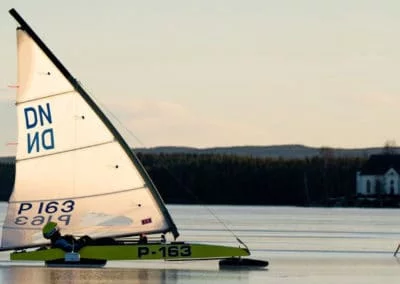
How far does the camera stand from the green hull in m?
48.7

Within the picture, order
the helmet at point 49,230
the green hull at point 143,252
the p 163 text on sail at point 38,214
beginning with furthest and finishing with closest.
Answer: the p 163 text on sail at point 38,214 → the helmet at point 49,230 → the green hull at point 143,252

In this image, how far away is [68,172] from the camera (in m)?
50.3

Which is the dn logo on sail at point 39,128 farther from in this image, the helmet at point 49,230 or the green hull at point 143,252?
the green hull at point 143,252

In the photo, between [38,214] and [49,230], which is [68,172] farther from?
[49,230]

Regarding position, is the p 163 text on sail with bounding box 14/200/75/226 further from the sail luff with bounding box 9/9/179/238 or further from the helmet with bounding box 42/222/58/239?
the sail luff with bounding box 9/9/179/238

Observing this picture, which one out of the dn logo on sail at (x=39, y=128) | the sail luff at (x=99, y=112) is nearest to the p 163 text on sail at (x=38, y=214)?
the dn logo on sail at (x=39, y=128)

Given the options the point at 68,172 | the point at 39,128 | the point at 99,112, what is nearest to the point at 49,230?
the point at 68,172

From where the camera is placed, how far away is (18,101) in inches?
1949

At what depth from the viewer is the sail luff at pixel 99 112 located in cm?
4956

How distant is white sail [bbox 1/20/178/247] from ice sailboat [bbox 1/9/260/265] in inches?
1.1

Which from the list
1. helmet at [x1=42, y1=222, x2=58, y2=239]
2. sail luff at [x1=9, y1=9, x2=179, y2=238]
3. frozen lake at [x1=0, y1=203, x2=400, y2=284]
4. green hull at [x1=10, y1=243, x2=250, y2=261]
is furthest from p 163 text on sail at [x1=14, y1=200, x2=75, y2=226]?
sail luff at [x1=9, y1=9, x2=179, y2=238]

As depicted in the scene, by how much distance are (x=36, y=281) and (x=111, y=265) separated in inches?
261

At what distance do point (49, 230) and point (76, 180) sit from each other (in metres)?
1.94

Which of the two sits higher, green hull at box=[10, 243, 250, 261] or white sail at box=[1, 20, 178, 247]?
white sail at box=[1, 20, 178, 247]
